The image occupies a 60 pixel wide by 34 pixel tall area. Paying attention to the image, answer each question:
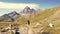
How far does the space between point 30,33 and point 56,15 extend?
1559 inches

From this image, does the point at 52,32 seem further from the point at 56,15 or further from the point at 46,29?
the point at 56,15

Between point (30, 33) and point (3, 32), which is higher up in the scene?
point (30, 33)

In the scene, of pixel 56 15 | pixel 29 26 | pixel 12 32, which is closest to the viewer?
pixel 29 26

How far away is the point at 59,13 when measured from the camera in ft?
278

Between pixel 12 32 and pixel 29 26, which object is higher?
pixel 29 26

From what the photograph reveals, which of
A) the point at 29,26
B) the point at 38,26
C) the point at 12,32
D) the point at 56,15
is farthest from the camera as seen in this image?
the point at 56,15

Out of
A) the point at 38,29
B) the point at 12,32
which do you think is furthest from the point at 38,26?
the point at 12,32

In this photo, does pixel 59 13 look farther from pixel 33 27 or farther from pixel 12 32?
pixel 33 27

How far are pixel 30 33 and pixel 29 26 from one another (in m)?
1.96

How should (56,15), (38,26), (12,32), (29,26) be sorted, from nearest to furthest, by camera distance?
1. (29,26)
2. (38,26)
3. (12,32)
4. (56,15)

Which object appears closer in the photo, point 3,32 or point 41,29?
point 41,29

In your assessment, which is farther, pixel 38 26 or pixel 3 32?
pixel 3 32

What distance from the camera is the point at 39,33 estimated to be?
45.1 meters

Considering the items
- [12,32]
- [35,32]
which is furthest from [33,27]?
[12,32]
